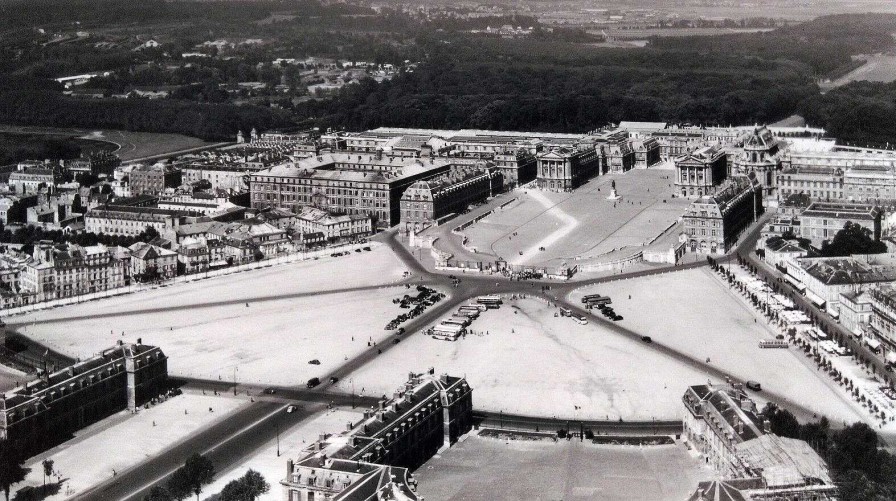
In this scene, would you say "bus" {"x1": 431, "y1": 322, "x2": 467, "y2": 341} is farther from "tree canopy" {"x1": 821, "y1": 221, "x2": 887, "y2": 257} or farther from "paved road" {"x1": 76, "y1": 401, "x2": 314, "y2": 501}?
"tree canopy" {"x1": 821, "y1": 221, "x2": 887, "y2": 257}

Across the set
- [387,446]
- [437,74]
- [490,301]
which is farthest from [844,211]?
[437,74]

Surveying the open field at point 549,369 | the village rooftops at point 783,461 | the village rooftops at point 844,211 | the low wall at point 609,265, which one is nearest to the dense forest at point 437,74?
the village rooftops at point 844,211

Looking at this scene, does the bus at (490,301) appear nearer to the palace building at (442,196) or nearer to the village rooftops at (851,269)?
the village rooftops at (851,269)

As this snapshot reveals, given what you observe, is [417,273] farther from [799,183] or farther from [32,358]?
[799,183]

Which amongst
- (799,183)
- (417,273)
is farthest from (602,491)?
(799,183)

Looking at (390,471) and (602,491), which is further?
(602,491)

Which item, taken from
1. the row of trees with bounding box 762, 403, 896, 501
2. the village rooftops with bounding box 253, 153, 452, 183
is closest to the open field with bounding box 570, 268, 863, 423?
the row of trees with bounding box 762, 403, 896, 501
